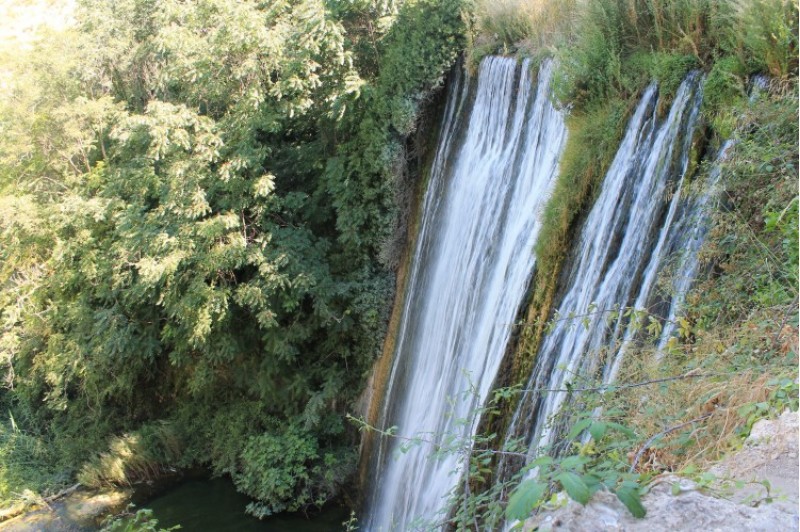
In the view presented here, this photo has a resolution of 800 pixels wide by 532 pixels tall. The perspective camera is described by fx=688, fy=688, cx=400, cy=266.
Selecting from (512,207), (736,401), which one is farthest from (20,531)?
(736,401)

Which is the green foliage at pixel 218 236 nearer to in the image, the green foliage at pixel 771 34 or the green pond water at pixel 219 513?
the green pond water at pixel 219 513

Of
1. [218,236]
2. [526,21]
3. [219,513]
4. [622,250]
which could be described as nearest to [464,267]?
[526,21]

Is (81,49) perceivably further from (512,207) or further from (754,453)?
(754,453)

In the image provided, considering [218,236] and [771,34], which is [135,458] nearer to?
[218,236]

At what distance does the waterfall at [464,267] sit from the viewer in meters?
6.85

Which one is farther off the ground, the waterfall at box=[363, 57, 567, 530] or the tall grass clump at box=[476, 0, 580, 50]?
the tall grass clump at box=[476, 0, 580, 50]

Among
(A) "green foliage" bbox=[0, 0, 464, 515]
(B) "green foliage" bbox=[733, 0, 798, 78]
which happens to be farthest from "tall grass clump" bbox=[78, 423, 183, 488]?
(B) "green foliage" bbox=[733, 0, 798, 78]

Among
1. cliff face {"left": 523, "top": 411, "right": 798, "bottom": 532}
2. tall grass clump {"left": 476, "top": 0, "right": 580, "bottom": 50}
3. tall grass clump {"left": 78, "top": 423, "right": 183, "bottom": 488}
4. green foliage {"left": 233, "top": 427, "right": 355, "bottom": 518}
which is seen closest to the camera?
cliff face {"left": 523, "top": 411, "right": 798, "bottom": 532}

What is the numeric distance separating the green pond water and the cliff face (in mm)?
8203

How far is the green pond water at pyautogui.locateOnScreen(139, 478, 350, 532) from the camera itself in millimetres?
10234

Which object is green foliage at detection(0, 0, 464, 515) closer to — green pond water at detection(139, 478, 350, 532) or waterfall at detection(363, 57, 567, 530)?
green pond water at detection(139, 478, 350, 532)

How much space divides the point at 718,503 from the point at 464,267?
5.70 meters

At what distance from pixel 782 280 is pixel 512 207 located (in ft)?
12.0

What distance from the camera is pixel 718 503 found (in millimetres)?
2484
